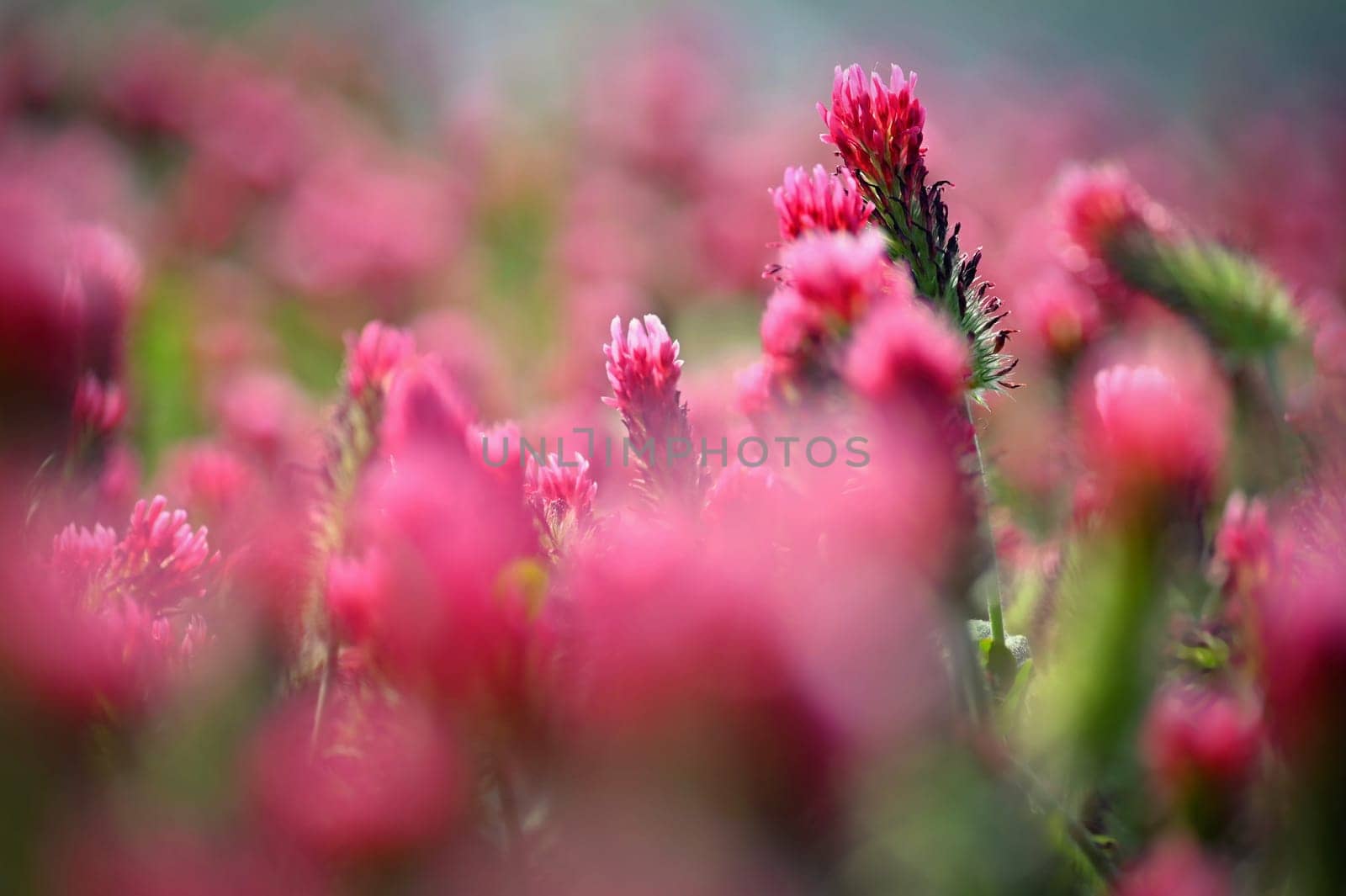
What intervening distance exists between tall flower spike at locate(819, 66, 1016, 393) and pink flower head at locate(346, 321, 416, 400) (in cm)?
26

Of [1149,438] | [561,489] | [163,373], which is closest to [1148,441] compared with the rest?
[1149,438]

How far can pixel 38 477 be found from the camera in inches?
18.7

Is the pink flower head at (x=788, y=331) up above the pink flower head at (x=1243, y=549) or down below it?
above

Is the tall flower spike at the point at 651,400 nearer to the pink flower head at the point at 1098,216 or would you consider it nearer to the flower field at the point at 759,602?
the flower field at the point at 759,602

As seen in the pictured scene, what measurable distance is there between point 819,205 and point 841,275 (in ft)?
0.27

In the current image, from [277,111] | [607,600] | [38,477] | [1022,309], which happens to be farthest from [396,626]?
[277,111]

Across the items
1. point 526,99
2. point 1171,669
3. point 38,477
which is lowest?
point 1171,669

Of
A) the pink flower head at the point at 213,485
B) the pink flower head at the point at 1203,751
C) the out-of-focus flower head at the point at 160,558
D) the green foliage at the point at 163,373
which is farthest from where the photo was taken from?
the green foliage at the point at 163,373

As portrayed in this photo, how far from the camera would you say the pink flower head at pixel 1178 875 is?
323 mm

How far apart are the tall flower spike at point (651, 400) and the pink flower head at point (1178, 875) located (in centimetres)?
23

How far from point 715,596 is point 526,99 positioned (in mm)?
2449

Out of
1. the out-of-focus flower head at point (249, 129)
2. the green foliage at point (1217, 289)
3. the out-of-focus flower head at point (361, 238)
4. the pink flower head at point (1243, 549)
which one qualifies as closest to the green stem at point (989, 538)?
the pink flower head at point (1243, 549)

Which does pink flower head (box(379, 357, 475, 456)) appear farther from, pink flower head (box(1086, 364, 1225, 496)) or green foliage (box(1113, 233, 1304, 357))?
green foliage (box(1113, 233, 1304, 357))

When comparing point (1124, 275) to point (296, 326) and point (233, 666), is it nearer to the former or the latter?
point (233, 666)
